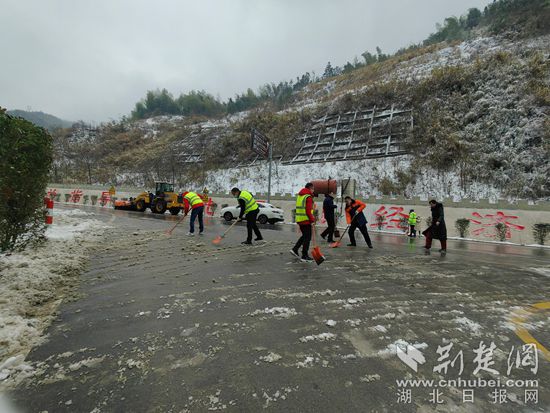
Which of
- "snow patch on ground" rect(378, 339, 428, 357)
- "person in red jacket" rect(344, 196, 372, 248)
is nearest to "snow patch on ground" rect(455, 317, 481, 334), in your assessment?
"snow patch on ground" rect(378, 339, 428, 357)

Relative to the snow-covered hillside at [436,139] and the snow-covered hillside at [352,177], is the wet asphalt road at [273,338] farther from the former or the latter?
the snow-covered hillside at [436,139]

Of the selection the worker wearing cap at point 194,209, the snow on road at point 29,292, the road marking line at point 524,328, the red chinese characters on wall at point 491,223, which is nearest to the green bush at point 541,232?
the red chinese characters on wall at point 491,223

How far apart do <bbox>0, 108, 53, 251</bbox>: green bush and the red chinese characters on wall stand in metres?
20.5

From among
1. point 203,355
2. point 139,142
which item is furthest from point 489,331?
point 139,142

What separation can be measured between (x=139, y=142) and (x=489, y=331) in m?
79.0

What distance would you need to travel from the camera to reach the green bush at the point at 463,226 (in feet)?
57.6

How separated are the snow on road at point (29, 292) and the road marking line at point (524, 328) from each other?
15.9 ft

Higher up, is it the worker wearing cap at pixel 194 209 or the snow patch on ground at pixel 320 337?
the worker wearing cap at pixel 194 209

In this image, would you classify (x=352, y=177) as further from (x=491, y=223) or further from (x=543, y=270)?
(x=543, y=270)

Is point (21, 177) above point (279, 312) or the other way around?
above

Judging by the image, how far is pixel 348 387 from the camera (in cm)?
231

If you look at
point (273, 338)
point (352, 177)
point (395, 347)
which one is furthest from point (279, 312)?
point (352, 177)

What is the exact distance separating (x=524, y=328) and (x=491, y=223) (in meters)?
16.9

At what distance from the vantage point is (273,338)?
3115mm
